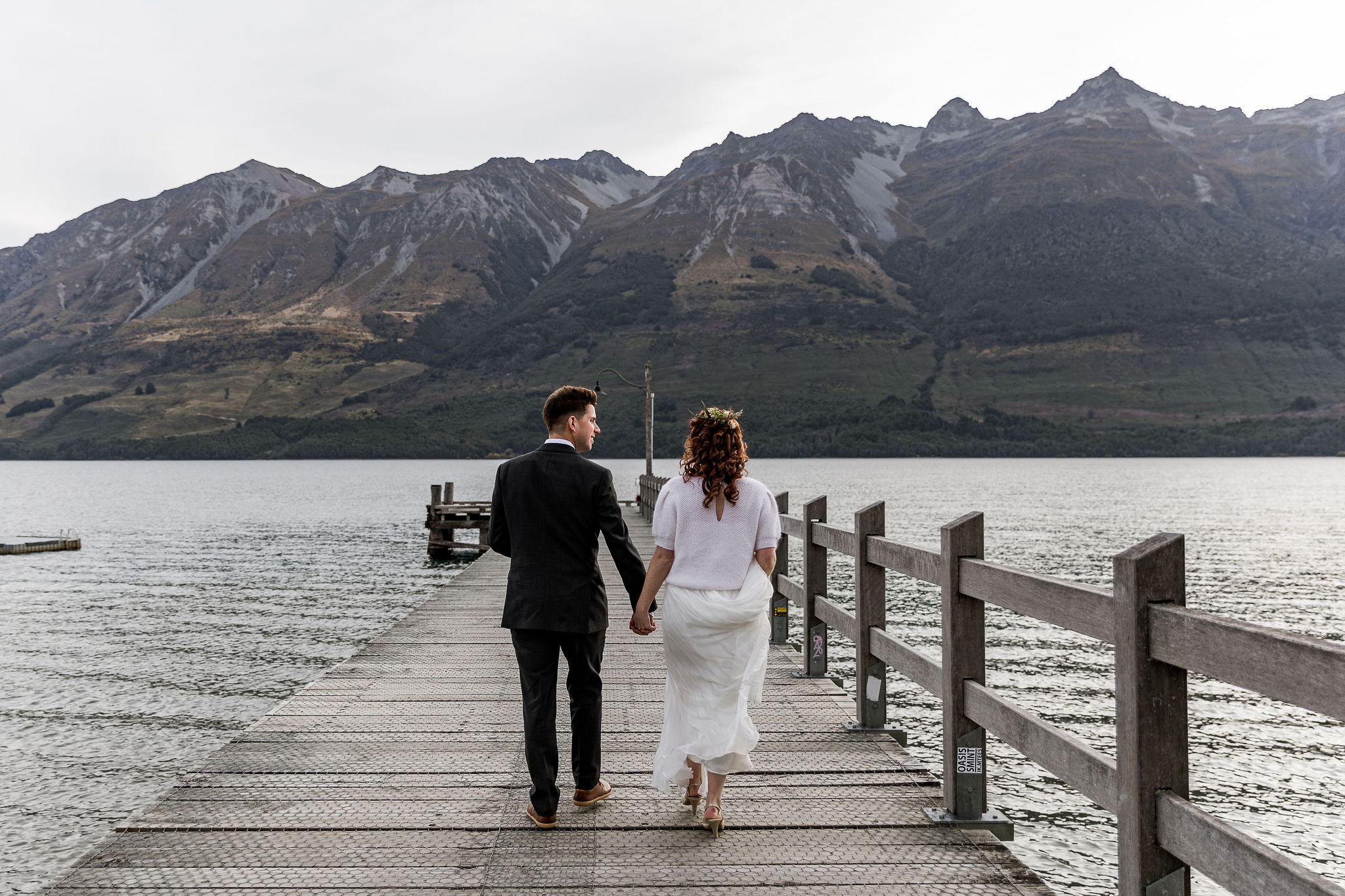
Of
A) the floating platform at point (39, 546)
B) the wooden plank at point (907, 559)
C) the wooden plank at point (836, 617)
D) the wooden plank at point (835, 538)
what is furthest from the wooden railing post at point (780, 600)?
the floating platform at point (39, 546)

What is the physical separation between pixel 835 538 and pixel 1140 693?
378 cm

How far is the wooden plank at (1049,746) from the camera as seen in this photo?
3.24 meters

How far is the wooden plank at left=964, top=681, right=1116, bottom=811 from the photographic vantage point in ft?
10.6

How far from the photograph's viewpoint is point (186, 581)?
29.2 meters

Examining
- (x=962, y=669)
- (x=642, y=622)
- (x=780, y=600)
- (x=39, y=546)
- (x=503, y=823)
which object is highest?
(x=642, y=622)

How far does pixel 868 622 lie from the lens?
582 centimetres

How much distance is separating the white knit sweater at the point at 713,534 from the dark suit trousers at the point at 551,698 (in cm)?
58

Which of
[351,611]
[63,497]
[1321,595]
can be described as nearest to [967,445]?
[63,497]

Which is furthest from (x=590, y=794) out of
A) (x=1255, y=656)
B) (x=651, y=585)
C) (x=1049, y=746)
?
(x=1255, y=656)

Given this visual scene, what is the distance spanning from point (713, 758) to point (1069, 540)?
138 feet

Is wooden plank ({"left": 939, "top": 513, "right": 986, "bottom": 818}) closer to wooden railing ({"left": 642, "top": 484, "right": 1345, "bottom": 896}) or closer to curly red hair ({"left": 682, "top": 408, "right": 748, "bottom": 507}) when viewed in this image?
wooden railing ({"left": 642, "top": 484, "right": 1345, "bottom": 896})

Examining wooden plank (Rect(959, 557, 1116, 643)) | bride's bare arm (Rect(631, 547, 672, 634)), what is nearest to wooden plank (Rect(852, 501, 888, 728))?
wooden plank (Rect(959, 557, 1116, 643))

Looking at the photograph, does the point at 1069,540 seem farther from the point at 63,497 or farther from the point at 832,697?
the point at 63,497

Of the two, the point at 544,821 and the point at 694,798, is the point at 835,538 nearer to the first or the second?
the point at 694,798
